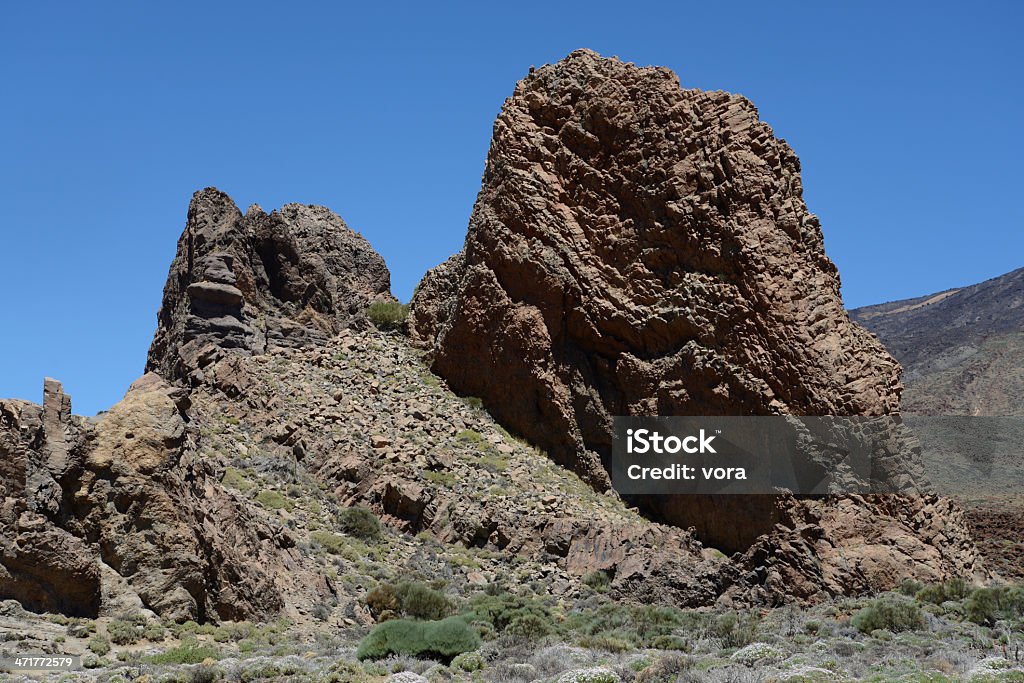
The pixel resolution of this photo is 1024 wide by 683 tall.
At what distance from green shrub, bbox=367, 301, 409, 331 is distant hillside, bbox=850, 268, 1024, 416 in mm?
55713

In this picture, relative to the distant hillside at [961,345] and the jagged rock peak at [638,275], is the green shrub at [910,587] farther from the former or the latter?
the distant hillside at [961,345]

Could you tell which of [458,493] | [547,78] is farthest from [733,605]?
[547,78]

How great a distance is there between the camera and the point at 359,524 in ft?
105

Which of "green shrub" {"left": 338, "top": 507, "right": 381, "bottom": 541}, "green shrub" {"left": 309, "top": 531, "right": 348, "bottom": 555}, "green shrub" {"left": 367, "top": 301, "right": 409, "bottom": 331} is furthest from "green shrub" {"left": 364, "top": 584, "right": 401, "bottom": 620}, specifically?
"green shrub" {"left": 367, "top": 301, "right": 409, "bottom": 331}

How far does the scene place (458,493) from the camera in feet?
112

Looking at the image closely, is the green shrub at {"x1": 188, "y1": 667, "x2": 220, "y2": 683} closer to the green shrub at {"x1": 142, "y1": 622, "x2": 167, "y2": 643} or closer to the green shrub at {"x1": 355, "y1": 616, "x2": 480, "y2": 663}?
the green shrub at {"x1": 142, "y1": 622, "x2": 167, "y2": 643}

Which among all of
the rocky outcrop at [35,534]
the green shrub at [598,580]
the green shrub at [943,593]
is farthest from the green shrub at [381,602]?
the green shrub at [943,593]

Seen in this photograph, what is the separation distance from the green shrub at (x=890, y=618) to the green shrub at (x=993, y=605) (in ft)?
3.32

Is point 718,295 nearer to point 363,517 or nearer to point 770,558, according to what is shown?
point 770,558

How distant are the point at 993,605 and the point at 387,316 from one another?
27.2m

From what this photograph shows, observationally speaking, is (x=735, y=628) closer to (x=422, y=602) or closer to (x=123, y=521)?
(x=422, y=602)

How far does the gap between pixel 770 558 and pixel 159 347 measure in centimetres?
2423

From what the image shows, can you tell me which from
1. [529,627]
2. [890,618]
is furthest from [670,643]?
[890,618]

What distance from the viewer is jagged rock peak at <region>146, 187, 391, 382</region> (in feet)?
130
